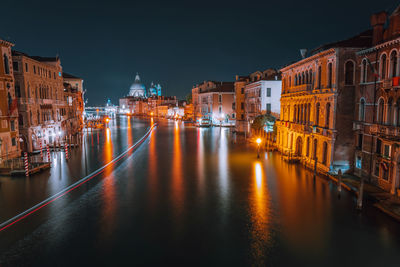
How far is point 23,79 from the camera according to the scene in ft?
105

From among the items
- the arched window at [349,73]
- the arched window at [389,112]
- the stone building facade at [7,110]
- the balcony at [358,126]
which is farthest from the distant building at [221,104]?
the arched window at [389,112]

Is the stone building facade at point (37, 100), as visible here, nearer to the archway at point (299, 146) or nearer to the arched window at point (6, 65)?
the arched window at point (6, 65)

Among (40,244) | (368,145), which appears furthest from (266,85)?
(40,244)

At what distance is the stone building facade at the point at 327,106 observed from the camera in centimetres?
2303

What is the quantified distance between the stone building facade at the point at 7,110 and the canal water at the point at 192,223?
22.1 ft

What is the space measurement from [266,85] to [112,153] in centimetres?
2844

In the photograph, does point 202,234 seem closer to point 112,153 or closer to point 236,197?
point 236,197

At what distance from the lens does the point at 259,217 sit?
15.4 metres

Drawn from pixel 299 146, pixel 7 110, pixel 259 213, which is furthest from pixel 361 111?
pixel 7 110

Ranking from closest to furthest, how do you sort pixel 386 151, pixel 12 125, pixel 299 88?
pixel 386 151
pixel 12 125
pixel 299 88

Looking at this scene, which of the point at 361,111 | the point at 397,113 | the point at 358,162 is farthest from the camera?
the point at 358,162

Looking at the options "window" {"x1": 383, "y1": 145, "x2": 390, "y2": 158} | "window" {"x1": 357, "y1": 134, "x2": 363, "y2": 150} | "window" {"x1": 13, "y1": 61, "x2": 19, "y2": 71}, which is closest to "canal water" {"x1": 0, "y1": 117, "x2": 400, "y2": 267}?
"window" {"x1": 383, "y1": 145, "x2": 390, "y2": 158}

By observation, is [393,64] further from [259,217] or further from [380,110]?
[259,217]

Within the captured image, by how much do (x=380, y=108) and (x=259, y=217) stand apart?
12.8 meters
